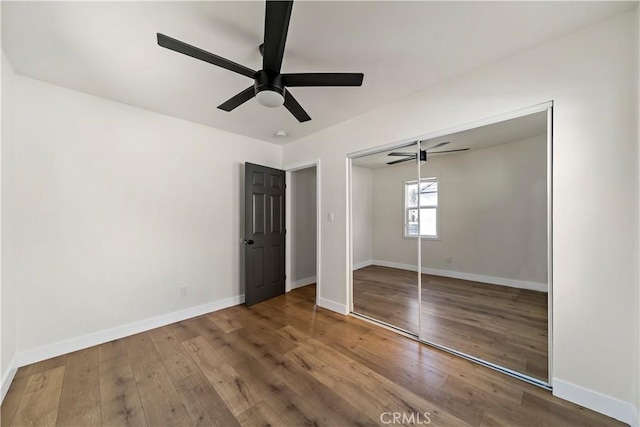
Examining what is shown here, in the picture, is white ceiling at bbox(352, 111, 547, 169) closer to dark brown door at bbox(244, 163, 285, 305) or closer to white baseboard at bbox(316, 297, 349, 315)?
dark brown door at bbox(244, 163, 285, 305)

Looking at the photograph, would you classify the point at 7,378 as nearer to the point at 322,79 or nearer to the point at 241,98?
the point at 241,98

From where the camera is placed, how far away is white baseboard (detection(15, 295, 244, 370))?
205cm

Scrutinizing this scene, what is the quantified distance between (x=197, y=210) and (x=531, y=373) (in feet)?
12.4

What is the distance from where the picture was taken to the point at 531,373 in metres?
1.84

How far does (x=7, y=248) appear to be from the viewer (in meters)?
1.88

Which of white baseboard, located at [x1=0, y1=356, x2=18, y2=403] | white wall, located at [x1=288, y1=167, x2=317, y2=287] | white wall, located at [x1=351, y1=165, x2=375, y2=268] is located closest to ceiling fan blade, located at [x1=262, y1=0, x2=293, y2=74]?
white wall, located at [x1=288, y1=167, x2=317, y2=287]

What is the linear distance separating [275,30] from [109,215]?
257 cm

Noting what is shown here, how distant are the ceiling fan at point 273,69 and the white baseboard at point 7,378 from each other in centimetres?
264

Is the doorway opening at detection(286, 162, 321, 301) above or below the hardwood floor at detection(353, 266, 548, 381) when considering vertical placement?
above

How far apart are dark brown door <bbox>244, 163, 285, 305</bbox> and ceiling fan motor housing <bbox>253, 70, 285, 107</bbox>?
5.87 ft

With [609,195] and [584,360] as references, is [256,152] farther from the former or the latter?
[584,360]

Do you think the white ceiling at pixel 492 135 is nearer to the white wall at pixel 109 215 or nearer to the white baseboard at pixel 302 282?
the white wall at pixel 109 215

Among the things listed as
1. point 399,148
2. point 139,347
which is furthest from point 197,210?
point 399,148

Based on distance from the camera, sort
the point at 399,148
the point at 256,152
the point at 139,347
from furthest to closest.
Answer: the point at 256,152, the point at 399,148, the point at 139,347
